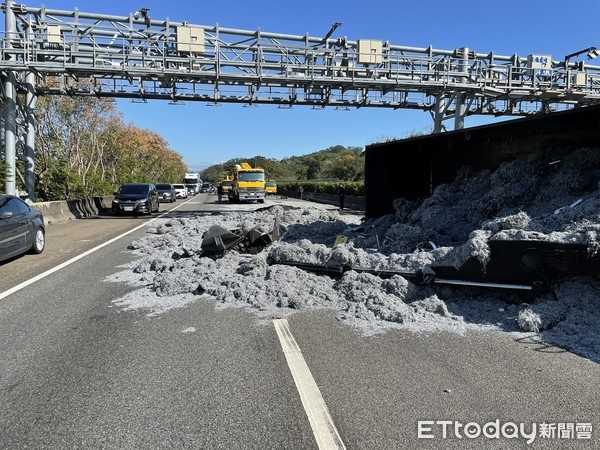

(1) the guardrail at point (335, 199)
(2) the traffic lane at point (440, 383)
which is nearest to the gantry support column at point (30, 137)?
(1) the guardrail at point (335, 199)

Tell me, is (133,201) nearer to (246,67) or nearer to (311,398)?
(246,67)

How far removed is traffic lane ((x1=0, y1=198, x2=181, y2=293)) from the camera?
8242mm

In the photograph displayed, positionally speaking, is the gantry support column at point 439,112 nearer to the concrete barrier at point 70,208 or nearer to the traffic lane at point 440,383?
the concrete barrier at point 70,208

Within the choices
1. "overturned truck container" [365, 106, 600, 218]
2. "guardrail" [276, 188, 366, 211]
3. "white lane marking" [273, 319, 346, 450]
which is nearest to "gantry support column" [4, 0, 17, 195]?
"guardrail" [276, 188, 366, 211]

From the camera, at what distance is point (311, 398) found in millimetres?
3473

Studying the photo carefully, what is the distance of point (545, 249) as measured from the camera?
4926 mm

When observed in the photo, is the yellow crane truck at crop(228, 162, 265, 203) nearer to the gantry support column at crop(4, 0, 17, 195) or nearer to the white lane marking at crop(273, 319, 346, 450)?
the gantry support column at crop(4, 0, 17, 195)

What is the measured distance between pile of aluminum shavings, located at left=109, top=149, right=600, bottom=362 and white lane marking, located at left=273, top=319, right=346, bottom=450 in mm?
1016

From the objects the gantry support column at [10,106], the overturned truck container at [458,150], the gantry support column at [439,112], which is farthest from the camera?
the gantry support column at [439,112]

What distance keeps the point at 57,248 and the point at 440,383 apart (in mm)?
10919

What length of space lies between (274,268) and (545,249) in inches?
145

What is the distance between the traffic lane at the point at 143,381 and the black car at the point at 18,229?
129 inches
